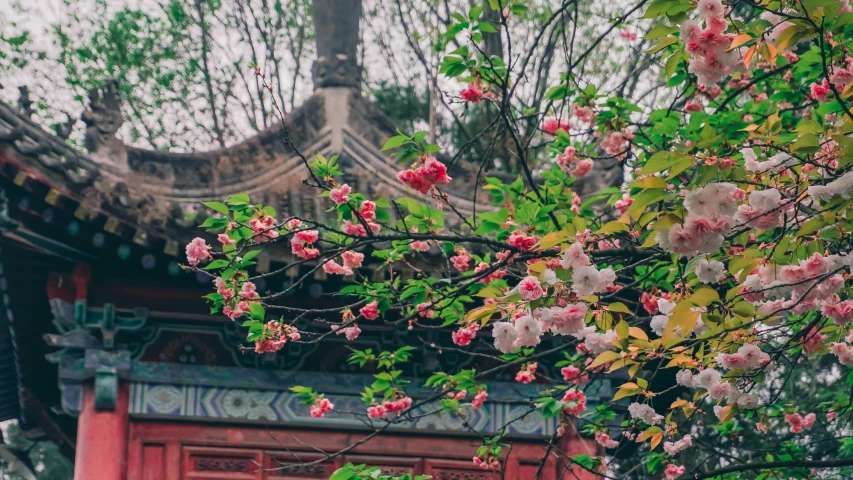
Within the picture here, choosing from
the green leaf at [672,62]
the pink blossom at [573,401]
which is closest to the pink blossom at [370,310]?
the pink blossom at [573,401]

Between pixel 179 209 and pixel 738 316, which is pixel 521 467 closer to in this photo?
pixel 179 209

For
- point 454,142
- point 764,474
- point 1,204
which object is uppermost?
point 454,142

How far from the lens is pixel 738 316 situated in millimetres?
3877

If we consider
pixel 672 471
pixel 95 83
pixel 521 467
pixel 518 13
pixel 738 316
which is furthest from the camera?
pixel 95 83

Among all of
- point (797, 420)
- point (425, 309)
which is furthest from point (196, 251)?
point (797, 420)

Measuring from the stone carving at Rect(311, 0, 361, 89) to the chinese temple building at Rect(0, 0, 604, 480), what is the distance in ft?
2.21

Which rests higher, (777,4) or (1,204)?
(1,204)

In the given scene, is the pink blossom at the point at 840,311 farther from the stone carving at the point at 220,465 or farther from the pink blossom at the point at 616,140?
the stone carving at the point at 220,465

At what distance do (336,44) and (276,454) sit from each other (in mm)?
3138

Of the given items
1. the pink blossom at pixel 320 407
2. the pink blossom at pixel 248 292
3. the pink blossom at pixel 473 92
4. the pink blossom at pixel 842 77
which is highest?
the pink blossom at pixel 473 92

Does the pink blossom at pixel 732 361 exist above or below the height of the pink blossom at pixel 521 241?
below

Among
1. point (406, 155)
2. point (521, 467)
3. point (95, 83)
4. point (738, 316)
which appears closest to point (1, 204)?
point (406, 155)

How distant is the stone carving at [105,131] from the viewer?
7145 millimetres

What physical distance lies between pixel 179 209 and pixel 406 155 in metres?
2.43
